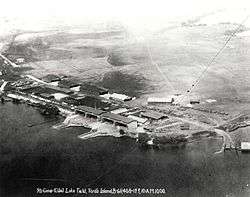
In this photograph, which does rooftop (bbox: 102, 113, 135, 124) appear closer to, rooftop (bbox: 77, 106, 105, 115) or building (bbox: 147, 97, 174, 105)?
rooftop (bbox: 77, 106, 105, 115)

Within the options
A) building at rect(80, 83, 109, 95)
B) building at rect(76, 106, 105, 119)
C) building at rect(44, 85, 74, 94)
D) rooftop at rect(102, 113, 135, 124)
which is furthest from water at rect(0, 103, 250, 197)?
building at rect(44, 85, 74, 94)

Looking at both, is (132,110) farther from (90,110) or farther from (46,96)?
(46,96)

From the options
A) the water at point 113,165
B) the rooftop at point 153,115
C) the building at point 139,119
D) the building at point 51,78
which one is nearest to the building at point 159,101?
the rooftop at point 153,115

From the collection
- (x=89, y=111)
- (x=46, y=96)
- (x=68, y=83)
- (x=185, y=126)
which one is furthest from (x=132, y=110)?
(x=68, y=83)

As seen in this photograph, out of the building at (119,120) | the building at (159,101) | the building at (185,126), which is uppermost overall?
the building at (159,101)

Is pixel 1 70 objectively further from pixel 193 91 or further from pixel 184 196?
pixel 184 196

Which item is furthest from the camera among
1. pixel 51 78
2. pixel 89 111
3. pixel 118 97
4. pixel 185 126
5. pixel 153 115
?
pixel 51 78

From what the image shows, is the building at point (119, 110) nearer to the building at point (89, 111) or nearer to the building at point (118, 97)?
the building at point (89, 111)
